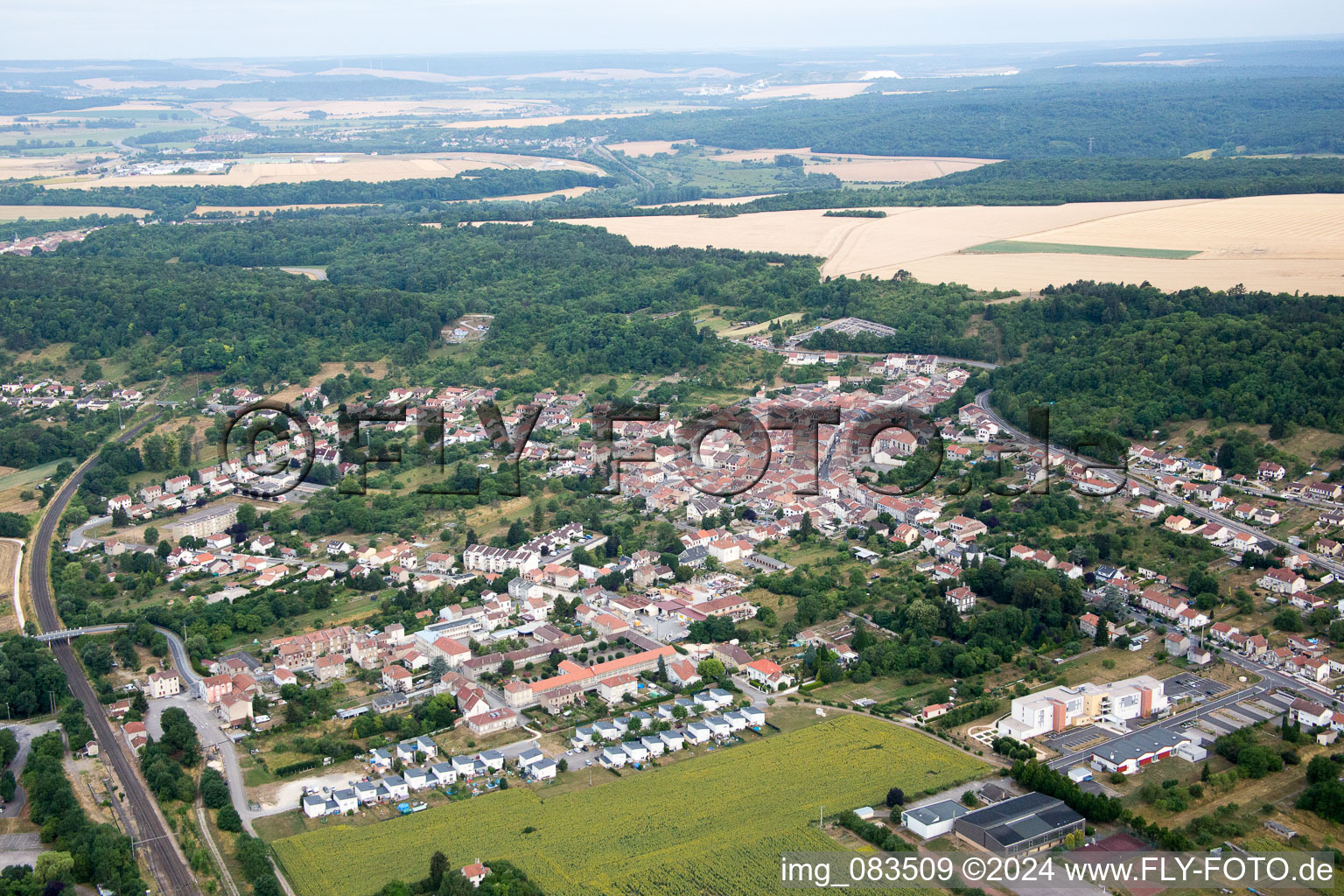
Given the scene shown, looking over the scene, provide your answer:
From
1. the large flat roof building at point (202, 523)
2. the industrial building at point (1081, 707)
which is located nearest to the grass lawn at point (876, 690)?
the industrial building at point (1081, 707)

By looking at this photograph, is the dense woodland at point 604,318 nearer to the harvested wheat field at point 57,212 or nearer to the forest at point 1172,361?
the forest at point 1172,361

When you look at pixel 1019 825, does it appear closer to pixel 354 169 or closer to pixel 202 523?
pixel 202 523

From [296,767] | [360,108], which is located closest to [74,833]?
[296,767]

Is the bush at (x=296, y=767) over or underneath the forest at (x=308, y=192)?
underneath

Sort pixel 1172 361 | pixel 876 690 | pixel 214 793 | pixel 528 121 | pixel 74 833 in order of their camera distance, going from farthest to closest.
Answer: pixel 528 121 < pixel 1172 361 < pixel 876 690 < pixel 214 793 < pixel 74 833

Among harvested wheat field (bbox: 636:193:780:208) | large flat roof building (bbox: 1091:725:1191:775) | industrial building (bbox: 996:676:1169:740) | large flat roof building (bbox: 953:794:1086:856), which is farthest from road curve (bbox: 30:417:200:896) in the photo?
harvested wheat field (bbox: 636:193:780:208)
